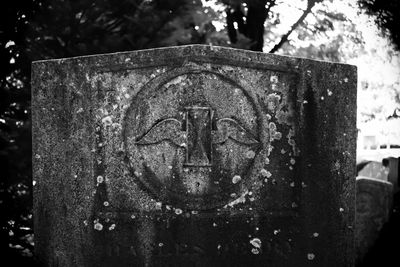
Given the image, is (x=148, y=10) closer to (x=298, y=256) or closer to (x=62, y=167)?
(x=62, y=167)

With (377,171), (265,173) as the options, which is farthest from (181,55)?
(377,171)

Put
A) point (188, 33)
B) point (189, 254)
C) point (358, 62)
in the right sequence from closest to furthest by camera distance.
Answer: point (189, 254) → point (188, 33) → point (358, 62)

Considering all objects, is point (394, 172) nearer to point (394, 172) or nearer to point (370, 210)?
point (394, 172)

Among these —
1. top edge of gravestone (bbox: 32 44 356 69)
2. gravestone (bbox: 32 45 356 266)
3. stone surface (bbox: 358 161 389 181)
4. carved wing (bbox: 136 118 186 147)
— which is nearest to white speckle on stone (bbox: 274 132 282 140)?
gravestone (bbox: 32 45 356 266)

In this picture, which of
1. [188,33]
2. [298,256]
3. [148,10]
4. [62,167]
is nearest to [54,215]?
[62,167]

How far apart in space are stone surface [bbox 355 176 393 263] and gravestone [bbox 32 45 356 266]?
1.66 m

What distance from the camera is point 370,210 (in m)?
4.33

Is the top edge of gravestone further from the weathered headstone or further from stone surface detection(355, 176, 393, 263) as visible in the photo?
the weathered headstone

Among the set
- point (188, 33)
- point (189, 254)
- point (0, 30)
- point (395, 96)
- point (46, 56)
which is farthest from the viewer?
point (395, 96)

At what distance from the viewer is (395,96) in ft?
29.3

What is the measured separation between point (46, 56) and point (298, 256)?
310 centimetres

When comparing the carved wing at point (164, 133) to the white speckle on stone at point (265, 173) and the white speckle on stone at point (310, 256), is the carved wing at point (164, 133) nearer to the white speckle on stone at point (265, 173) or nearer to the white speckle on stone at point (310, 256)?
the white speckle on stone at point (265, 173)

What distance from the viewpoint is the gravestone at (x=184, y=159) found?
107 inches

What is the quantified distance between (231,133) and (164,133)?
43 cm
